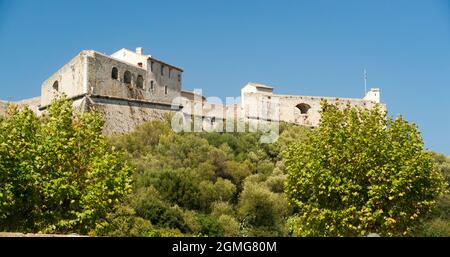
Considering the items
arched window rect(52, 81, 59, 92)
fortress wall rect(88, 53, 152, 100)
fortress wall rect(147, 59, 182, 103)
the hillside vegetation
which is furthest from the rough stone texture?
the hillside vegetation

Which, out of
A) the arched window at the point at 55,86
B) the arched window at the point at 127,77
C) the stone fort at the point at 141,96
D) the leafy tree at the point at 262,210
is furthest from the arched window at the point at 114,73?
the leafy tree at the point at 262,210

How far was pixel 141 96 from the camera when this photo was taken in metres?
51.7

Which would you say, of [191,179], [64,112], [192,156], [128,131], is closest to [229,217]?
[191,179]

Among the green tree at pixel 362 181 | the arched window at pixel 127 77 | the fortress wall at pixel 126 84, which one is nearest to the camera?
the green tree at pixel 362 181

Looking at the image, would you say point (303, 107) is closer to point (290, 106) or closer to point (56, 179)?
point (290, 106)

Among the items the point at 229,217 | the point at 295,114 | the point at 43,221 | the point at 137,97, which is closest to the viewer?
the point at 43,221

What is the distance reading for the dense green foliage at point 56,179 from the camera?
18797 millimetres

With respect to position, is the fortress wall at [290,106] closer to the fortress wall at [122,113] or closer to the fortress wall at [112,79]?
the fortress wall at [122,113]

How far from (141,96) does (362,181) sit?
112 ft

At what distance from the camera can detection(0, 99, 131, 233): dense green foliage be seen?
740 inches

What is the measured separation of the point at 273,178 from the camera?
145ft

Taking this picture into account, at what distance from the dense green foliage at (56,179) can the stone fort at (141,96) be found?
18295mm
